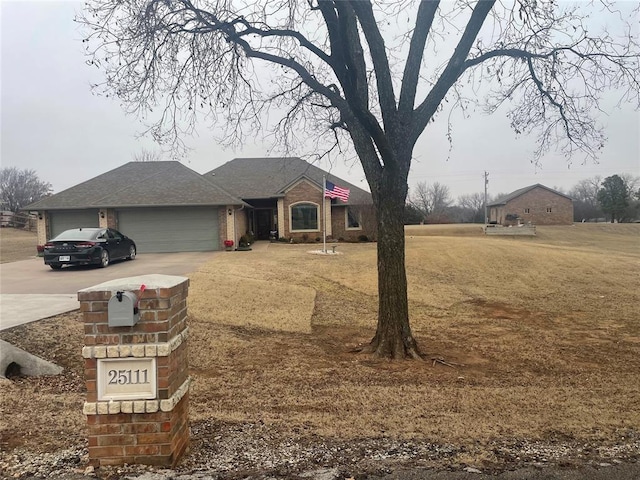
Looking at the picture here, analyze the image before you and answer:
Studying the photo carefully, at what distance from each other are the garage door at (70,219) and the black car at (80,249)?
7.87 meters

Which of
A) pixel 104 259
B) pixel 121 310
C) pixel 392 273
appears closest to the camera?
pixel 121 310

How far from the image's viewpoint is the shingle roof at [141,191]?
23.1 m

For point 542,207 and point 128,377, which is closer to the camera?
point 128,377

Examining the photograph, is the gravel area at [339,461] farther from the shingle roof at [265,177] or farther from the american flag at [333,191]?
the shingle roof at [265,177]

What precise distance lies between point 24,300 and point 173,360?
8.49 m

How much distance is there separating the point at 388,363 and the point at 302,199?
72.8 feet

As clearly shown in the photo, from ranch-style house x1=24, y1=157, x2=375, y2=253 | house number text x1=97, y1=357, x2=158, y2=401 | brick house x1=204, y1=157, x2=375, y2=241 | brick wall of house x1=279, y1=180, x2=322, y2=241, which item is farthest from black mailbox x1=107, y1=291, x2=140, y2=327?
brick wall of house x1=279, y1=180, x2=322, y2=241

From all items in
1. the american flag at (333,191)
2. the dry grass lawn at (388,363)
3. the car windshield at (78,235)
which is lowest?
the dry grass lawn at (388,363)

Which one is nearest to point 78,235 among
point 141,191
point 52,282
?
point 52,282

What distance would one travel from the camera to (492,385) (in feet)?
18.7

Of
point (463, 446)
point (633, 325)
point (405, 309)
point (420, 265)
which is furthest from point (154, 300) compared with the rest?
point (420, 265)

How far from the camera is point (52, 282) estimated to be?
41.1 ft

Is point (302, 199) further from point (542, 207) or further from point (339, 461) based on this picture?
point (542, 207)

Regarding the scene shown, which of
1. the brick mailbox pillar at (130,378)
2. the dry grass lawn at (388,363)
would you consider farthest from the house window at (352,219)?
the brick mailbox pillar at (130,378)
